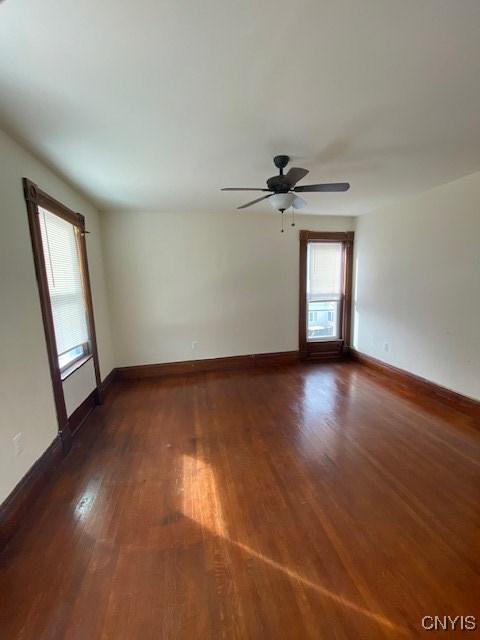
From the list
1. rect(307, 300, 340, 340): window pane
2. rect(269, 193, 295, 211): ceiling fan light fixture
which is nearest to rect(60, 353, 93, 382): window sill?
rect(269, 193, 295, 211): ceiling fan light fixture

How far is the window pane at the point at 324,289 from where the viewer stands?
4.81 m

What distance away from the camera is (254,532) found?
1.61 metres

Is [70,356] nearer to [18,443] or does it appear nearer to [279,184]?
[18,443]

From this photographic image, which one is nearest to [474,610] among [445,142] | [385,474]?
[385,474]

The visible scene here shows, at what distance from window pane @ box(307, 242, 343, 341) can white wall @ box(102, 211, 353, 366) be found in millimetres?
308

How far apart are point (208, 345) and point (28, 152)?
10.4ft

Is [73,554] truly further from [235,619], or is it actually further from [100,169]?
[100,169]

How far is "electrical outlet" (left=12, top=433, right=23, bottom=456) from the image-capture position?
1776mm

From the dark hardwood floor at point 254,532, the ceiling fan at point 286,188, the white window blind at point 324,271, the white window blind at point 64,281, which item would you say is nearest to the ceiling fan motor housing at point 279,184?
the ceiling fan at point 286,188

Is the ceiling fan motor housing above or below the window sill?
above

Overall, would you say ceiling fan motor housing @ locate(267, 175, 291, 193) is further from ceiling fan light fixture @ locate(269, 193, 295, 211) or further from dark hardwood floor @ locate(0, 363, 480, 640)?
dark hardwood floor @ locate(0, 363, 480, 640)

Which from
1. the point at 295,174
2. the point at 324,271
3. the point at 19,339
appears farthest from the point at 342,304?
the point at 19,339

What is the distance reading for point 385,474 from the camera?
2055 mm

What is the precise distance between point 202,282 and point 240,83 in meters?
3.05
